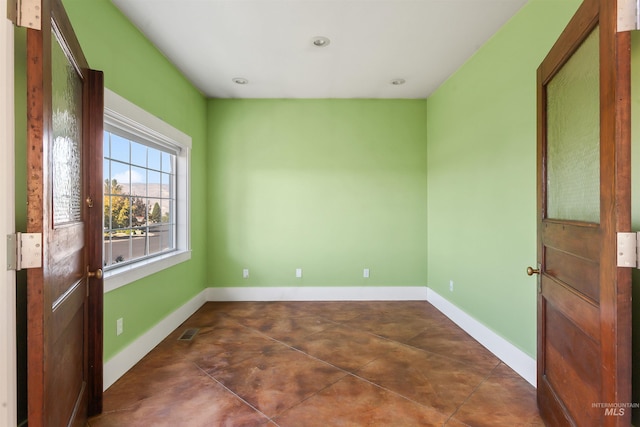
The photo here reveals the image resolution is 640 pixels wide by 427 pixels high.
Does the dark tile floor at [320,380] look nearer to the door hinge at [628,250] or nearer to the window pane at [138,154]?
the door hinge at [628,250]

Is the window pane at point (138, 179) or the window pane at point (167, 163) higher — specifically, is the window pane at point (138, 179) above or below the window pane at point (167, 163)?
below

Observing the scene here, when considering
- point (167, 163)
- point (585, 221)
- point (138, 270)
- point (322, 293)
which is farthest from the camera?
point (322, 293)

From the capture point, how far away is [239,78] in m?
3.37

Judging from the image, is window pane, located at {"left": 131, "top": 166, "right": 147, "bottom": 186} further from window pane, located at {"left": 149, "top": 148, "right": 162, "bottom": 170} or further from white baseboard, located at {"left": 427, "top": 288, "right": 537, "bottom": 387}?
white baseboard, located at {"left": 427, "top": 288, "right": 537, "bottom": 387}

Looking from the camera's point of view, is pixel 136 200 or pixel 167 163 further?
pixel 167 163

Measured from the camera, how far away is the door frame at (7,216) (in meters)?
0.91

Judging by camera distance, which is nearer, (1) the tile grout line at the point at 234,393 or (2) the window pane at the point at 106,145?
(1) the tile grout line at the point at 234,393

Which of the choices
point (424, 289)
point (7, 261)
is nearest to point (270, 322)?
point (424, 289)

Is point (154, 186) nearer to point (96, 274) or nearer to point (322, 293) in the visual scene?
point (96, 274)

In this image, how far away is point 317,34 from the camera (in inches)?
99.0

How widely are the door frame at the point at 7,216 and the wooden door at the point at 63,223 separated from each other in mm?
44

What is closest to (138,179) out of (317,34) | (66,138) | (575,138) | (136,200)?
(136,200)

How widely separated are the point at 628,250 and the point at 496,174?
67.1 inches

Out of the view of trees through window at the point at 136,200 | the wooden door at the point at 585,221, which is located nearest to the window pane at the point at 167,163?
the view of trees through window at the point at 136,200
